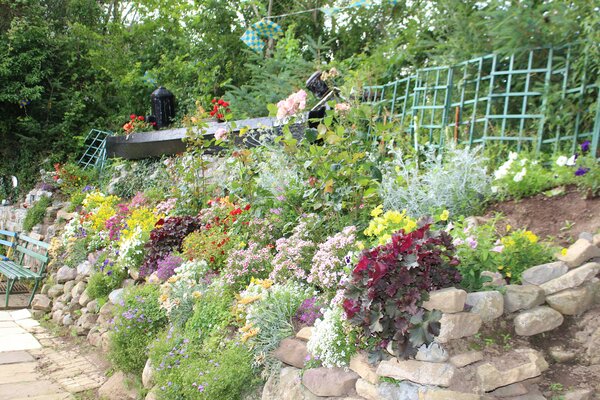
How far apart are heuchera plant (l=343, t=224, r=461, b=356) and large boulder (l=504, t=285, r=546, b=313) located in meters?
0.32

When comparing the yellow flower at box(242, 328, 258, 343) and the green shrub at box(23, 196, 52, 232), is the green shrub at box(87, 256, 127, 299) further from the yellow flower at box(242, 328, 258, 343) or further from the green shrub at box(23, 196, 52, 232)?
the green shrub at box(23, 196, 52, 232)

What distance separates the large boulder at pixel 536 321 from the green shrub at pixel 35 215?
8072mm

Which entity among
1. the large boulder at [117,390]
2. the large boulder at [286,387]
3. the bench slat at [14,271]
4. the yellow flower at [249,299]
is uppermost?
the yellow flower at [249,299]

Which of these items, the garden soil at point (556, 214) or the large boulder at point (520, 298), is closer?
the large boulder at point (520, 298)

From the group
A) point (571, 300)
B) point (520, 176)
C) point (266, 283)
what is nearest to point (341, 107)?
point (520, 176)

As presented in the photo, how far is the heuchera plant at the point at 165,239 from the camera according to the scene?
5355 millimetres

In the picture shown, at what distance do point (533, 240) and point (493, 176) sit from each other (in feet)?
4.86

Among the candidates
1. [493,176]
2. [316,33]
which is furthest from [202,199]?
[316,33]

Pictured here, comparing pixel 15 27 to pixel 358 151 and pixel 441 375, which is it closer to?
pixel 358 151

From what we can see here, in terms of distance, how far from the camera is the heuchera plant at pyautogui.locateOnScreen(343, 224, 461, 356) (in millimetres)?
2732

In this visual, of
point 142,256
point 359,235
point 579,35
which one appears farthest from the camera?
point 142,256

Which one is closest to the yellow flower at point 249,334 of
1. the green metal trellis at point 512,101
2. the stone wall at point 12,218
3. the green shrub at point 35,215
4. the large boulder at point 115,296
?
the large boulder at point 115,296

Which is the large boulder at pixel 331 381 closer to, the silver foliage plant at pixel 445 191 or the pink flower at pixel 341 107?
the silver foliage plant at pixel 445 191

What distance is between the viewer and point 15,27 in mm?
11320
